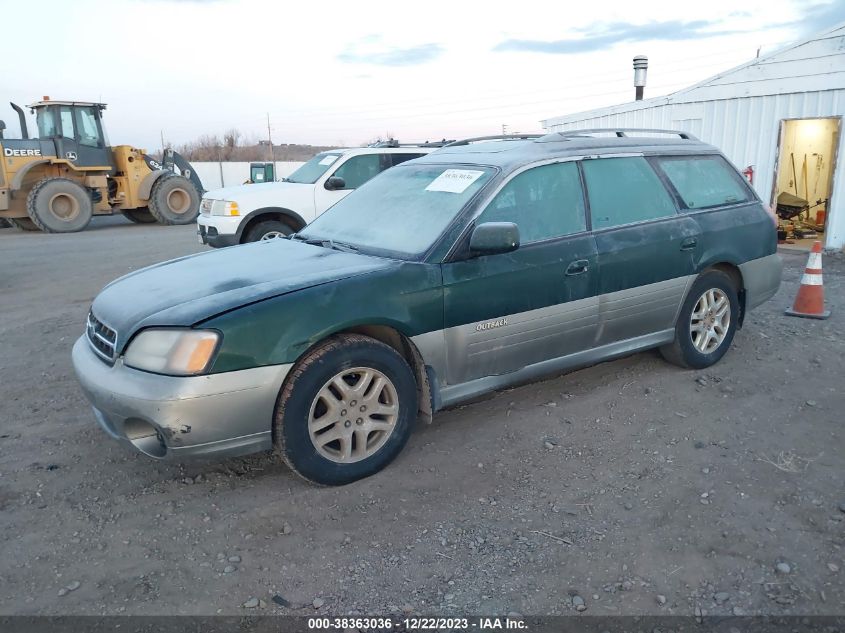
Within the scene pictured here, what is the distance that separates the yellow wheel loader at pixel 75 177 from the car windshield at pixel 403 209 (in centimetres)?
1415

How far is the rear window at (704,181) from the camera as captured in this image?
4.69 metres

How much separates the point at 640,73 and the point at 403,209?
43.7 feet

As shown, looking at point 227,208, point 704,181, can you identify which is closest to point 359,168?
point 227,208

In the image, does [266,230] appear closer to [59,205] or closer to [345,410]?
[345,410]

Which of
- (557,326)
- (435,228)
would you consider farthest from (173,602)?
(557,326)

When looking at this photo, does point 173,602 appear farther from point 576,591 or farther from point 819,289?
point 819,289

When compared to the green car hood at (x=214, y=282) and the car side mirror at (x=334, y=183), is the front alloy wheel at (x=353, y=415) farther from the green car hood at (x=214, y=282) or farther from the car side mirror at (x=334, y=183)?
the car side mirror at (x=334, y=183)

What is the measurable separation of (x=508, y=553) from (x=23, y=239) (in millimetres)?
15931

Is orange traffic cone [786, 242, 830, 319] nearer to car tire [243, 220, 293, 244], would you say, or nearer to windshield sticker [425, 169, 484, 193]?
windshield sticker [425, 169, 484, 193]

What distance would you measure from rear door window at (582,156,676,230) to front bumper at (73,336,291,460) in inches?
91.7

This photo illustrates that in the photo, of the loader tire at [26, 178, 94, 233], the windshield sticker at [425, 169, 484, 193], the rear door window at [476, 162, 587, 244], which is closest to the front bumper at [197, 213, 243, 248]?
the windshield sticker at [425, 169, 484, 193]

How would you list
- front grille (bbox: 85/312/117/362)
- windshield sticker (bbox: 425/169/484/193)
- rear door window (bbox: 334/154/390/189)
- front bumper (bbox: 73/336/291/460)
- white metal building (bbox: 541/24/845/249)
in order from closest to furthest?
front bumper (bbox: 73/336/291/460)
front grille (bbox: 85/312/117/362)
windshield sticker (bbox: 425/169/484/193)
rear door window (bbox: 334/154/390/189)
white metal building (bbox: 541/24/845/249)

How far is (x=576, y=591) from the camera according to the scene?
2.55m

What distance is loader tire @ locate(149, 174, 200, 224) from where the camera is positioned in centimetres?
1759
